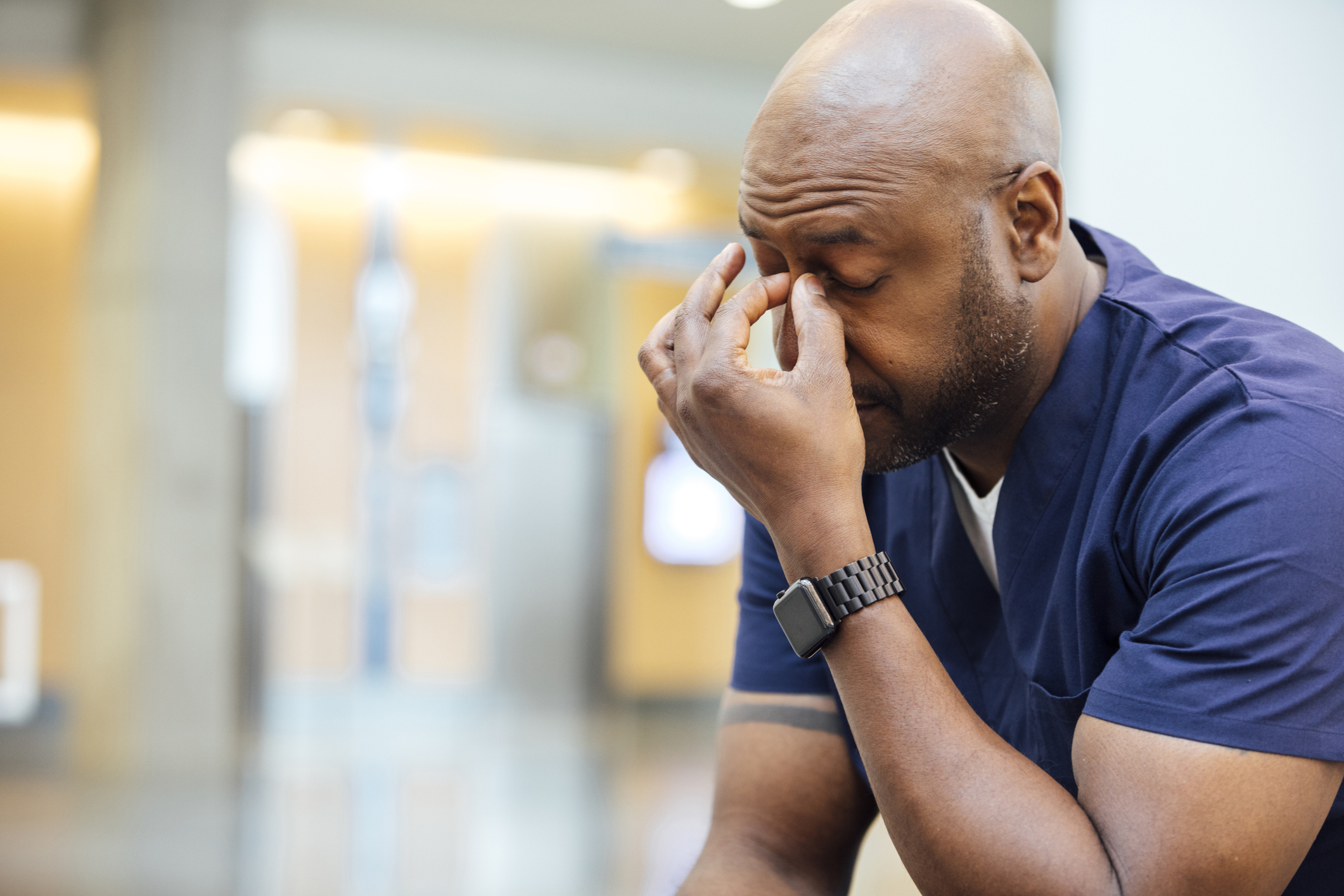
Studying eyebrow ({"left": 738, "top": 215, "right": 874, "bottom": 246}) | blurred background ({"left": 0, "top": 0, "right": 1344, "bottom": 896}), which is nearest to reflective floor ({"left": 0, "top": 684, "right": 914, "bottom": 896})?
blurred background ({"left": 0, "top": 0, "right": 1344, "bottom": 896})

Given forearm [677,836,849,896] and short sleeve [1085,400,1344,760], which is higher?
short sleeve [1085,400,1344,760]

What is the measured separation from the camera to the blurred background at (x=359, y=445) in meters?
4.59

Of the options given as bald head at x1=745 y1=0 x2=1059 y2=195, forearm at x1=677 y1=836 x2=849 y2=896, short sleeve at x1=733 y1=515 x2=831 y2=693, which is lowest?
forearm at x1=677 y1=836 x2=849 y2=896

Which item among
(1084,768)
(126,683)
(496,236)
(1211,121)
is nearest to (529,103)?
(496,236)

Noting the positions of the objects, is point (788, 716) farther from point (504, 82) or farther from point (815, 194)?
point (504, 82)

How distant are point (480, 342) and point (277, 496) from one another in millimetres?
1487

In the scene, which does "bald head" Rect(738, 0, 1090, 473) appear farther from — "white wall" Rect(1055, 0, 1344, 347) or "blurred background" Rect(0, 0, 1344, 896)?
"blurred background" Rect(0, 0, 1344, 896)

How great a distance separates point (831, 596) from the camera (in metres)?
0.92

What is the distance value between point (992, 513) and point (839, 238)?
0.34 metres

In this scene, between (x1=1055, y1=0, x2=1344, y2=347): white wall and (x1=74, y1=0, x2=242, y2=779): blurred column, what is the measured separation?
416cm

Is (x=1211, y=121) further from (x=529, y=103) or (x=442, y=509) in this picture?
(x=442, y=509)

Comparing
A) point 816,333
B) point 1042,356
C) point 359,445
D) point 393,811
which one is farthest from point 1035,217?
point 359,445

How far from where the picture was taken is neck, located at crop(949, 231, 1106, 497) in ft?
3.59

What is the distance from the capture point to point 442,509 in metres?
6.77
